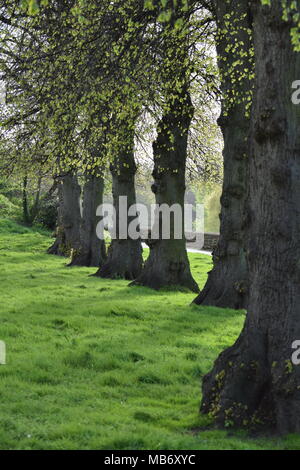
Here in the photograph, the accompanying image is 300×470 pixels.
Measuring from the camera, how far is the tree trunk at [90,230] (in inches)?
1090

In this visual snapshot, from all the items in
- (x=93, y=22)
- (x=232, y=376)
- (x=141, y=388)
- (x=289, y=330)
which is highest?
(x=93, y=22)

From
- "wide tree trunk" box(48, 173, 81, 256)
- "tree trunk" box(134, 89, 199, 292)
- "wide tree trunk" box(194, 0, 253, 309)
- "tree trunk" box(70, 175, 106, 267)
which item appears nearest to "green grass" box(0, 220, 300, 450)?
"wide tree trunk" box(194, 0, 253, 309)

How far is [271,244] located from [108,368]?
3.99 meters

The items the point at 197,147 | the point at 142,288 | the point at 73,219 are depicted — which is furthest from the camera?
the point at 73,219

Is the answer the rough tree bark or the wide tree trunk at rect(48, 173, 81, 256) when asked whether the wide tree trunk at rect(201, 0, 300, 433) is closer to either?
the rough tree bark

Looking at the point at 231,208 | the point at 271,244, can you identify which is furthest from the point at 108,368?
the point at 231,208

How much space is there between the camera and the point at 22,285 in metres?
20.1

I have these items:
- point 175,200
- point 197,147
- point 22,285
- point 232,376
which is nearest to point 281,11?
point 232,376

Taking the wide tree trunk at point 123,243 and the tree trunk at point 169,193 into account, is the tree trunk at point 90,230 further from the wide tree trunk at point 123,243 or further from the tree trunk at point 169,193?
the tree trunk at point 169,193

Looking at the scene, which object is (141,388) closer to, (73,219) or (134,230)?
(134,230)

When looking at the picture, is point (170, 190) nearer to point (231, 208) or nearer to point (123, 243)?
point (231, 208)

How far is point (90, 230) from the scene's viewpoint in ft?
91.8

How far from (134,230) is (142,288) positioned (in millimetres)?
4204

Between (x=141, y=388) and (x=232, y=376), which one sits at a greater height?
(x=232, y=376)
